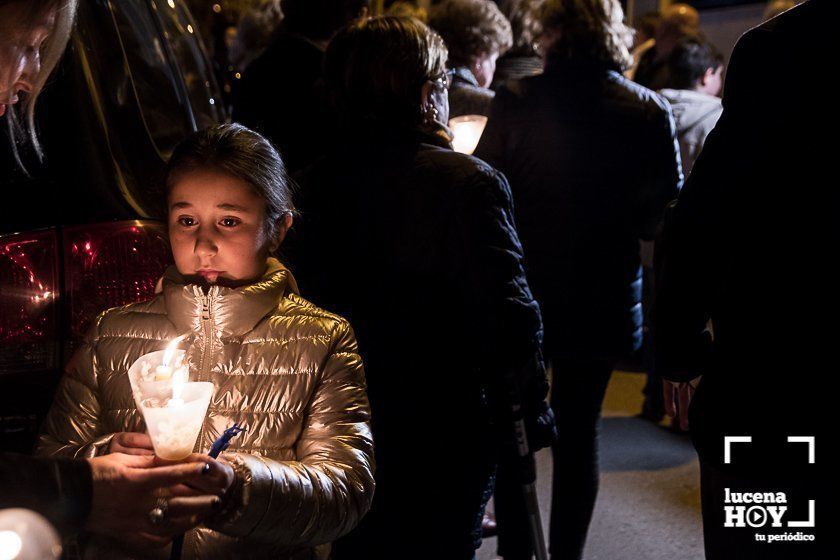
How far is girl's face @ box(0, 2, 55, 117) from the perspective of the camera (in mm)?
1737

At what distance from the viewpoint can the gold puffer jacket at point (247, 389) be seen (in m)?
1.80

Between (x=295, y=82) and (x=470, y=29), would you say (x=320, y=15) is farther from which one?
(x=470, y=29)

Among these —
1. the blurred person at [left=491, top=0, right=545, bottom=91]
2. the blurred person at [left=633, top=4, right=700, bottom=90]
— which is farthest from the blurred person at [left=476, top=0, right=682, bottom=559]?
the blurred person at [left=633, top=4, right=700, bottom=90]

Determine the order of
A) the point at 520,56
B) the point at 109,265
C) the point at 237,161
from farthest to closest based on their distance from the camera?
the point at 520,56
the point at 109,265
the point at 237,161

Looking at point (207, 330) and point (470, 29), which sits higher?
point (470, 29)

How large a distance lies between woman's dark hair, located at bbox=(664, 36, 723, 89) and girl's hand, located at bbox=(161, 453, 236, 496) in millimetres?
4342

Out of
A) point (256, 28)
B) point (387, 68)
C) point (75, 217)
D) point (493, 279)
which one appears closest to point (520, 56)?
point (256, 28)

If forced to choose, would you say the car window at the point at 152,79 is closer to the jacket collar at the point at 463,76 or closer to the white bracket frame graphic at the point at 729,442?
the jacket collar at the point at 463,76

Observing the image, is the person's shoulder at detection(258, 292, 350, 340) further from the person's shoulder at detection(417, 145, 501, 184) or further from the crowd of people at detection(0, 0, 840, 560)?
the person's shoulder at detection(417, 145, 501, 184)

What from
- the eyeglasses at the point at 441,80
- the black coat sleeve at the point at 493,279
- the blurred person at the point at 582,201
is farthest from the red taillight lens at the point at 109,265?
the blurred person at the point at 582,201

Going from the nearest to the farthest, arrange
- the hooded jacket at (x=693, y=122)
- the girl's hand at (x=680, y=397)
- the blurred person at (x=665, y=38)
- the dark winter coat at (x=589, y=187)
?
the girl's hand at (x=680, y=397) → the dark winter coat at (x=589, y=187) → the hooded jacket at (x=693, y=122) → the blurred person at (x=665, y=38)

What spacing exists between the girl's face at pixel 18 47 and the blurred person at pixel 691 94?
3722 mm

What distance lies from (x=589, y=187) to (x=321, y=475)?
80.7 inches

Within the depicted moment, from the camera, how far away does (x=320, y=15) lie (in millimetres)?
3979
